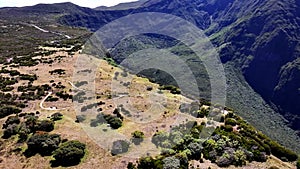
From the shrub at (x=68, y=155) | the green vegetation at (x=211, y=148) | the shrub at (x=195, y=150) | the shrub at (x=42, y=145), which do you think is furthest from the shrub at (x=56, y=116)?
the shrub at (x=195, y=150)

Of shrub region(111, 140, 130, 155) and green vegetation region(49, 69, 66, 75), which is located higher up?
shrub region(111, 140, 130, 155)

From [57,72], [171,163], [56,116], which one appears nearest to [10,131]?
[56,116]

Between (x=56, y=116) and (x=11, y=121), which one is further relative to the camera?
(x=56, y=116)

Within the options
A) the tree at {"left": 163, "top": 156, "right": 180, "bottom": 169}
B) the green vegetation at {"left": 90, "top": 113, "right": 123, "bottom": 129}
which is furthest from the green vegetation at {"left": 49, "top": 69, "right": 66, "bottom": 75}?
the tree at {"left": 163, "top": 156, "right": 180, "bottom": 169}

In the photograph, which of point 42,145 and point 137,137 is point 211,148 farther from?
point 42,145

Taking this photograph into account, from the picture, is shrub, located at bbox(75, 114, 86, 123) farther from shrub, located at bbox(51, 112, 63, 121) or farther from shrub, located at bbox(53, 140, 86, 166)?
shrub, located at bbox(53, 140, 86, 166)
